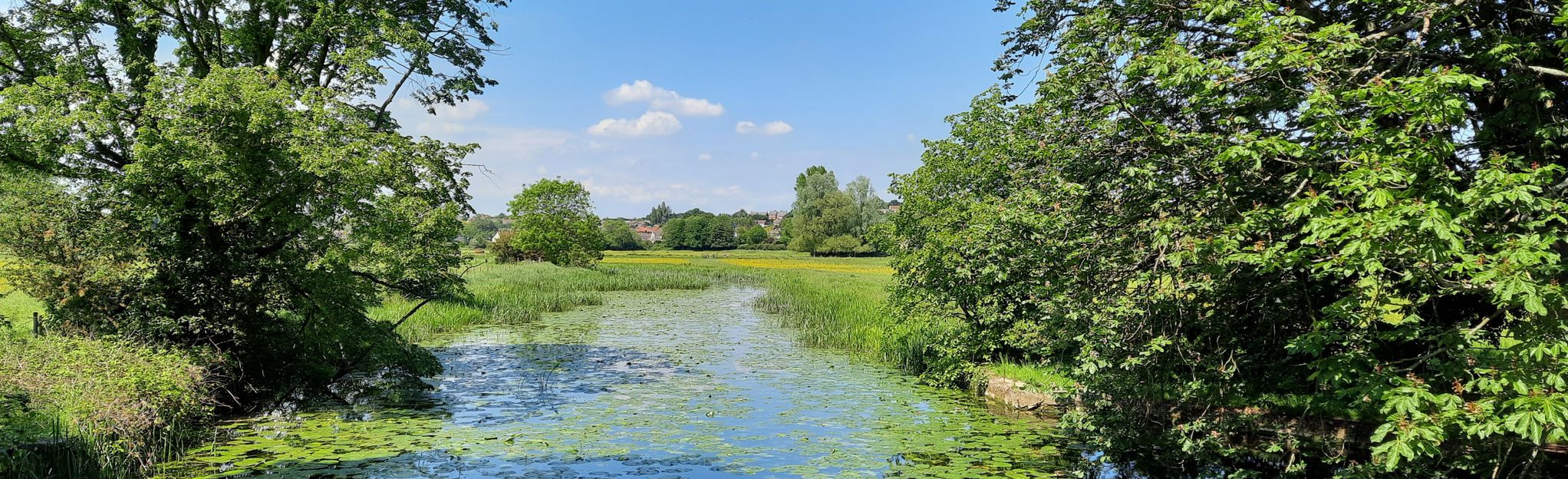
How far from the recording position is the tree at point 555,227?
52.9 m

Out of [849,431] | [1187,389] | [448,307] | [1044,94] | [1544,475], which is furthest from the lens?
[448,307]

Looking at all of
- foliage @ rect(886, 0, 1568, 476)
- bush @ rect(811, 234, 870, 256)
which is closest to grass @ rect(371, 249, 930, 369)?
foliage @ rect(886, 0, 1568, 476)

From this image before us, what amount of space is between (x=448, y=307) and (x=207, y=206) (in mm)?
10854

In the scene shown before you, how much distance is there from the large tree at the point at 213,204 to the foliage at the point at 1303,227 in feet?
24.7

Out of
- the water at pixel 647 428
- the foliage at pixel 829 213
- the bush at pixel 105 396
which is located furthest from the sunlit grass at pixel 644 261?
the bush at pixel 105 396

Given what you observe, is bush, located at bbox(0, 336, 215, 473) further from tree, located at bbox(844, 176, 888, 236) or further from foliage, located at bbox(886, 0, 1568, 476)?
tree, located at bbox(844, 176, 888, 236)

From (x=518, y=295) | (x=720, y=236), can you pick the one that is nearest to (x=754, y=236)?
(x=720, y=236)

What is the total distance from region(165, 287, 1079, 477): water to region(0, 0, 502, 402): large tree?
1.42 meters

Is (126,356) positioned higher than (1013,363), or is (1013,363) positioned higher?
(126,356)

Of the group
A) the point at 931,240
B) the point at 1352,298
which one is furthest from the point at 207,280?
the point at 1352,298

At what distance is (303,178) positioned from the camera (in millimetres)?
9289

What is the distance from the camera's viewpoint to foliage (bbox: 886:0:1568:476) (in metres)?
4.56

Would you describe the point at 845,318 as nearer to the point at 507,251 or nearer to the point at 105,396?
the point at 105,396

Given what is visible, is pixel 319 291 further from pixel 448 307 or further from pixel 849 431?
pixel 448 307
